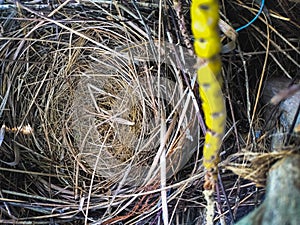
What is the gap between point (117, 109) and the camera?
3.31 ft

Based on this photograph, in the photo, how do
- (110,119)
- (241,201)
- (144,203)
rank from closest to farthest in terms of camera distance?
(241,201) → (144,203) → (110,119)

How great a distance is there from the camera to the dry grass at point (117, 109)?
849 millimetres

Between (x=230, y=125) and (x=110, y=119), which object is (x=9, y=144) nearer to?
(x=110, y=119)

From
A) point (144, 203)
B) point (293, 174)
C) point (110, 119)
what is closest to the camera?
point (293, 174)

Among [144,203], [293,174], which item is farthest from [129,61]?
[293,174]

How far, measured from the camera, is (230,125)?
850mm

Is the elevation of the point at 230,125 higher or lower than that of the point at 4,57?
lower

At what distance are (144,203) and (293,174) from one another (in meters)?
0.49

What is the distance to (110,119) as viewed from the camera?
1.01 meters

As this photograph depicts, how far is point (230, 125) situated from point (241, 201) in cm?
16

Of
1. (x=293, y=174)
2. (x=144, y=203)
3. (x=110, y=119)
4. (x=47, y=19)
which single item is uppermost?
(x=47, y=19)

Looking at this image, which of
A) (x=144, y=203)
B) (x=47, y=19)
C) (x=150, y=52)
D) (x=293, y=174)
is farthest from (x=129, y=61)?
Result: (x=293, y=174)

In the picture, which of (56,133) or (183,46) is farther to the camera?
(56,133)

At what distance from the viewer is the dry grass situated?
85cm
